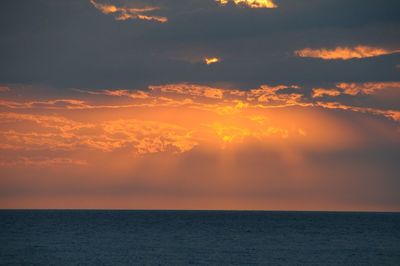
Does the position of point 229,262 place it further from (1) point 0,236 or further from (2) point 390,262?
(1) point 0,236

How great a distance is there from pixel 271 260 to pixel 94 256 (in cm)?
2030

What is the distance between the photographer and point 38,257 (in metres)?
73.4

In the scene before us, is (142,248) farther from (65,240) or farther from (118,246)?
(65,240)

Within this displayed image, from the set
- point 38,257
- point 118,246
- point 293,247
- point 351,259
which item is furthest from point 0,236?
point 351,259

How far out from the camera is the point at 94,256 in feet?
250

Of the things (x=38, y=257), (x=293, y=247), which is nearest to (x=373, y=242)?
(x=293, y=247)

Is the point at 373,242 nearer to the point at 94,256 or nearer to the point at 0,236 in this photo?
the point at 94,256

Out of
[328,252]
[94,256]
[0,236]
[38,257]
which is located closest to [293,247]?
[328,252]

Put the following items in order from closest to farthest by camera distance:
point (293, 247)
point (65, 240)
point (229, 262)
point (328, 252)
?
point (229, 262) → point (328, 252) → point (293, 247) → point (65, 240)

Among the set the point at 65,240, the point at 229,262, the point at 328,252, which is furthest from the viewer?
the point at 65,240

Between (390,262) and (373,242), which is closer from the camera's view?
(390,262)

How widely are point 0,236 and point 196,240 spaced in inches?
1223

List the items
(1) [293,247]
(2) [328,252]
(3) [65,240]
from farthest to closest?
1. (3) [65,240]
2. (1) [293,247]
3. (2) [328,252]

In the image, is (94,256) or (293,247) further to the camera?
(293,247)
